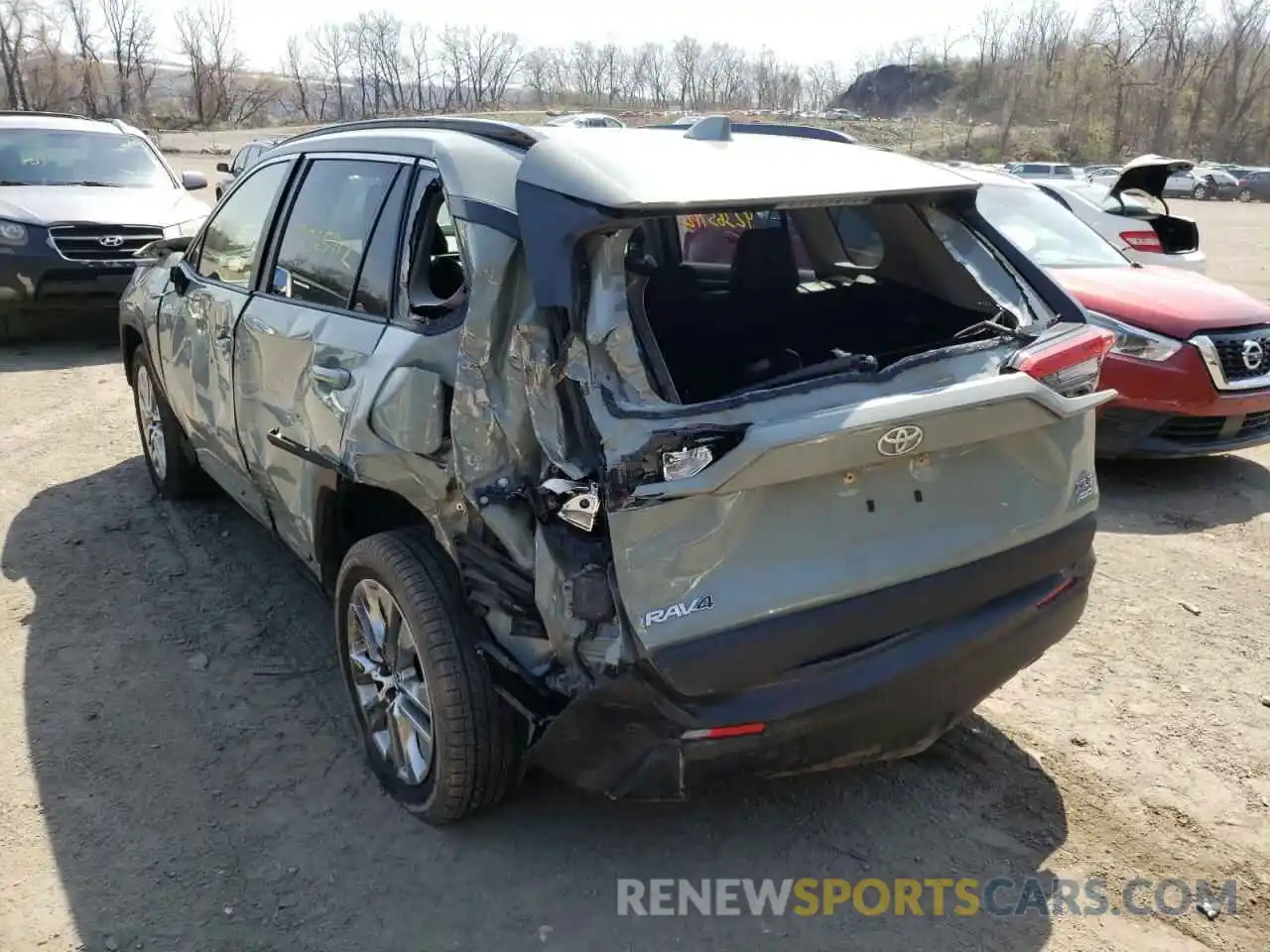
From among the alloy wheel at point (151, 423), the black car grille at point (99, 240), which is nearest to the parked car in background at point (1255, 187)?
the black car grille at point (99, 240)

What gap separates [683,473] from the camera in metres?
2.31

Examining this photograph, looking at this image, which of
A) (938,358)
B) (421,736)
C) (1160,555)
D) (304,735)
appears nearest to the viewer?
(938,358)

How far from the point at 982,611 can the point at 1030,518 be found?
29 centimetres

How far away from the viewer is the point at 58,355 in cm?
920

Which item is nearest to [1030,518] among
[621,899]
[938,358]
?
[938,358]

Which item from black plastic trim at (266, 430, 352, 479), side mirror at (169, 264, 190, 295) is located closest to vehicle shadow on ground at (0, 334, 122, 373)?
side mirror at (169, 264, 190, 295)

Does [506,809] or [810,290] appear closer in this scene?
[506,809]

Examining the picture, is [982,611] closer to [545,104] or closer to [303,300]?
[303,300]

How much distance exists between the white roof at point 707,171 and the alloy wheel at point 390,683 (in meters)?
1.29

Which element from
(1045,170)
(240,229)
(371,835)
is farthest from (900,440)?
(1045,170)

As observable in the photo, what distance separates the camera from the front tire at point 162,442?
5.25 meters

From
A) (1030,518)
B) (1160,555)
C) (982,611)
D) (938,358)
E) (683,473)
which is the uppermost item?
(938,358)

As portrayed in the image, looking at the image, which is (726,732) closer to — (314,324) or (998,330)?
(998,330)

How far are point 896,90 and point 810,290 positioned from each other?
10177cm
